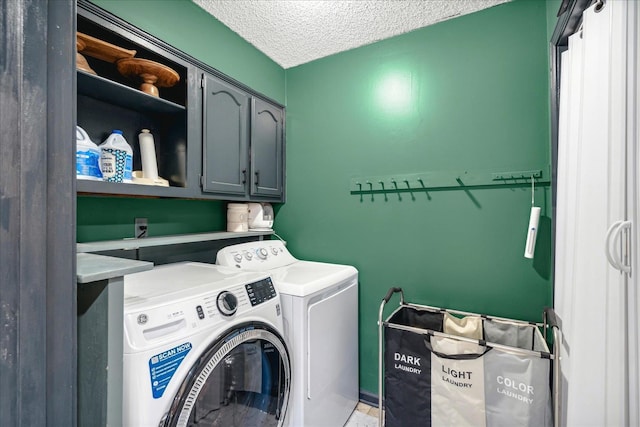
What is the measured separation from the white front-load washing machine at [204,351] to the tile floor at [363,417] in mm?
752

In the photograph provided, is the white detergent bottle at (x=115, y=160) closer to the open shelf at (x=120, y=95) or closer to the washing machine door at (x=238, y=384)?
the open shelf at (x=120, y=95)

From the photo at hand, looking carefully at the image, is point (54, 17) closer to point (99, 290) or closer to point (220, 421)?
point (99, 290)

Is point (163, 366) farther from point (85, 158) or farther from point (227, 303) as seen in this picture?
point (85, 158)

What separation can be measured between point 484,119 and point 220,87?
1593mm

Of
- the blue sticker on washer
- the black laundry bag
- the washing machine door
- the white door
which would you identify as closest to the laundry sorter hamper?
the black laundry bag

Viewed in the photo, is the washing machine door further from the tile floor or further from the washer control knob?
the tile floor

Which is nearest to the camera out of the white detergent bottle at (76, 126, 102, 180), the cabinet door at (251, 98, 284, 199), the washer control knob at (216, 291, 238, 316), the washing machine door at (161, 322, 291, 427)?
the washing machine door at (161, 322, 291, 427)

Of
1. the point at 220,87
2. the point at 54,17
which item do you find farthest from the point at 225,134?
the point at 54,17

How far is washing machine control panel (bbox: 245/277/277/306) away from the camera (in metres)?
1.24

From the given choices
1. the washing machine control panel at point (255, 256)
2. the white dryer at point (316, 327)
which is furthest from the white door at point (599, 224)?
the washing machine control panel at point (255, 256)

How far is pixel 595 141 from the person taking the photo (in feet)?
3.01

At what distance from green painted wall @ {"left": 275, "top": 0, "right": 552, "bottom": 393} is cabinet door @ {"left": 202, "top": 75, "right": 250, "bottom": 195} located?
1.71 ft

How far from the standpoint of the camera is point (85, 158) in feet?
3.98

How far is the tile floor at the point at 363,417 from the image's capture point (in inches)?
71.8
